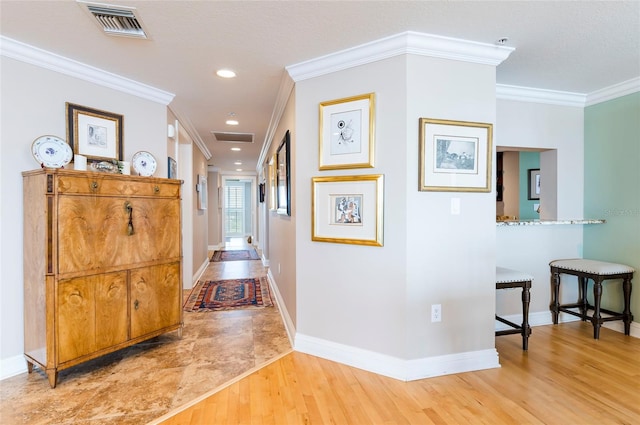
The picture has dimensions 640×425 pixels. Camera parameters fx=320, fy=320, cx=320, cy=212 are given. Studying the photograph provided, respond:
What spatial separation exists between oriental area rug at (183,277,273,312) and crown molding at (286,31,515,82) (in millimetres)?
2869

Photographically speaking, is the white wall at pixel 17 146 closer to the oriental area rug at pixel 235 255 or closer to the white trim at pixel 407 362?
the white trim at pixel 407 362

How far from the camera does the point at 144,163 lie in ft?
9.76

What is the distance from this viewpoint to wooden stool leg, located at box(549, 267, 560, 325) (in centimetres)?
320

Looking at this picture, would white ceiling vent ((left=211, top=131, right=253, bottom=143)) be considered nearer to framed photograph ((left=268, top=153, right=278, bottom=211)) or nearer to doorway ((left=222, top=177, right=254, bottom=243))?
framed photograph ((left=268, top=153, right=278, bottom=211))

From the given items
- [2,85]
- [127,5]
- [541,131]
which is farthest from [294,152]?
[541,131]

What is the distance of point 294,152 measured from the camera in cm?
277

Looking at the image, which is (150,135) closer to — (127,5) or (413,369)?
(127,5)

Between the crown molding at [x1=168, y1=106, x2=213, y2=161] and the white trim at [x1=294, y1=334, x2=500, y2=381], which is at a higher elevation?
the crown molding at [x1=168, y1=106, x2=213, y2=161]

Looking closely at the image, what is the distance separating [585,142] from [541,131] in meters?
0.57

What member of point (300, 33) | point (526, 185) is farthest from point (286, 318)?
point (526, 185)

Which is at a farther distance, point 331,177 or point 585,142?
point 585,142

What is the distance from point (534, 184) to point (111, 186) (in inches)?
216

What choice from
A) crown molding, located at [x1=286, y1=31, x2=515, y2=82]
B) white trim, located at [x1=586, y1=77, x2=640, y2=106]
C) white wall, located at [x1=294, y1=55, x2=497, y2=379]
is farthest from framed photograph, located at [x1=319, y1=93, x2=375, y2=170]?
white trim, located at [x1=586, y1=77, x2=640, y2=106]

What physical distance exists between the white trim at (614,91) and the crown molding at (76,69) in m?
4.25
